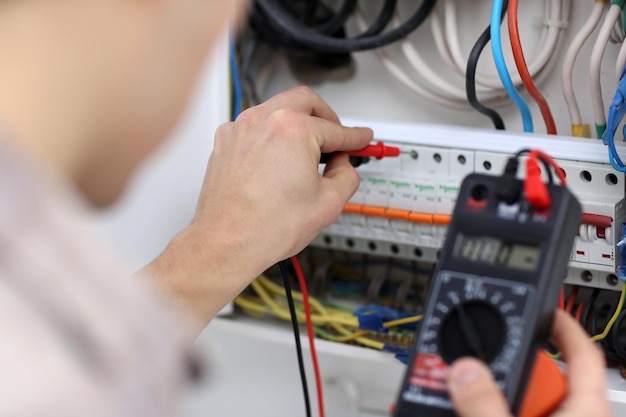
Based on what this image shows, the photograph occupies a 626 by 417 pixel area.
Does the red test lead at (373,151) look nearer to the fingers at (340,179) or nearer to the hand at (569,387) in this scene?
the fingers at (340,179)

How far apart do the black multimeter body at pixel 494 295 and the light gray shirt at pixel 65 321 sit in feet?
0.98

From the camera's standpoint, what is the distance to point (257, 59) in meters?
1.23

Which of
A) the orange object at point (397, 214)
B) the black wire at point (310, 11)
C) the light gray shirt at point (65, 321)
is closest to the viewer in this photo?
the light gray shirt at point (65, 321)

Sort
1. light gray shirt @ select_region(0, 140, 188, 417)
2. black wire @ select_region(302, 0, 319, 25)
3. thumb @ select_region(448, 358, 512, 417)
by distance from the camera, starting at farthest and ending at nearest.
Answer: black wire @ select_region(302, 0, 319, 25)
thumb @ select_region(448, 358, 512, 417)
light gray shirt @ select_region(0, 140, 188, 417)

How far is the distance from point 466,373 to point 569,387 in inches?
3.2

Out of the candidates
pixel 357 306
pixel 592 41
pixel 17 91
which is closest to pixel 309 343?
pixel 357 306

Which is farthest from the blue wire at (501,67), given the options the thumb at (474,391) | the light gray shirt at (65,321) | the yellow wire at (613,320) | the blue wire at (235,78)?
the light gray shirt at (65,321)

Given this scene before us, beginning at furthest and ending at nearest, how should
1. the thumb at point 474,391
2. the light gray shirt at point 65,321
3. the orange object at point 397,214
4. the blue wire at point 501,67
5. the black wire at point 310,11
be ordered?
the black wire at point 310,11 → the orange object at point 397,214 → the blue wire at point 501,67 → the thumb at point 474,391 → the light gray shirt at point 65,321

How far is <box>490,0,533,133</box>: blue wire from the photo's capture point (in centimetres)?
95

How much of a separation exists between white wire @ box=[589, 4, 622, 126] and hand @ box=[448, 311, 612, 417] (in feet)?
1.31

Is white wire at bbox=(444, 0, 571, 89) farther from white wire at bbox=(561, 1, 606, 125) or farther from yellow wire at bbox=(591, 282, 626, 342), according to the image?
yellow wire at bbox=(591, 282, 626, 342)

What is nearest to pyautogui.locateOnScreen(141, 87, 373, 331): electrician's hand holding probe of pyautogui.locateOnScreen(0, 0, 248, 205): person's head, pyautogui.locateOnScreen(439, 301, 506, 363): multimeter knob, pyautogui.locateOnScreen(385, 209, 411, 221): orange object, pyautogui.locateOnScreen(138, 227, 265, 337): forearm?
pyautogui.locateOnScreen(138, 227, 265, 337): forearm

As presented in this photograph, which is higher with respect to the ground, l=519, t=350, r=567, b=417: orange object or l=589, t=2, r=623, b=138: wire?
l=589, t=2, r=623, b=138: wire

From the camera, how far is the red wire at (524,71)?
96cm
